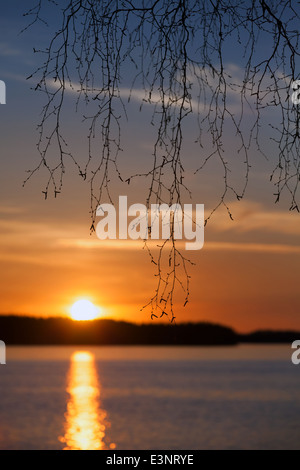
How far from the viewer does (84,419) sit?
194ft

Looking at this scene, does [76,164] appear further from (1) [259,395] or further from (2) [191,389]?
(2) [191,389]

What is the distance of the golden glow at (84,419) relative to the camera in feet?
148

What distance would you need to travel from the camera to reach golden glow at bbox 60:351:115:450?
45.0m

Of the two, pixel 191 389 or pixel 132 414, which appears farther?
pixel 191 389

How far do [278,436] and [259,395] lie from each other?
30.9m

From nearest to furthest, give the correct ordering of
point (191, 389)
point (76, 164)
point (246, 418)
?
point (76, 164) → point (246, 418) → point (191, 389)

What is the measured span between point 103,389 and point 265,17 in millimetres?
90553

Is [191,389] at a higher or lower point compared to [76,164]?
higher

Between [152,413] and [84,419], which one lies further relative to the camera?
[152,413]
